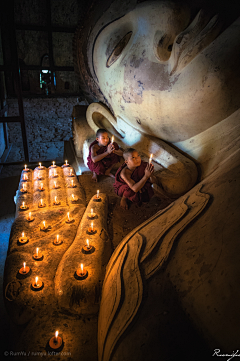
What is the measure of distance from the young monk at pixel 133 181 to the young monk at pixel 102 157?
0.69 m

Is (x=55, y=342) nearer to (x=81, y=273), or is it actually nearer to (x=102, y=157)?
(x=81, y=273)

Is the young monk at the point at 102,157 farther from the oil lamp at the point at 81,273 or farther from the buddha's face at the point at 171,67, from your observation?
the oil lamp at the point at 81,273

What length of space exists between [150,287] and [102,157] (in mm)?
2320

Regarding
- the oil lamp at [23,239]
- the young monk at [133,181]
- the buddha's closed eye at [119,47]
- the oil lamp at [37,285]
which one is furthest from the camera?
the buddha's closed eye at [119,47]

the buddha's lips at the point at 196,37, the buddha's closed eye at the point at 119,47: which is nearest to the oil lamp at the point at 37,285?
the buddha's lips at the point at 196,37

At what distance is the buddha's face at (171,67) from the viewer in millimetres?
2402

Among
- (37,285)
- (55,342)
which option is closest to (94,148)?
(37,285)

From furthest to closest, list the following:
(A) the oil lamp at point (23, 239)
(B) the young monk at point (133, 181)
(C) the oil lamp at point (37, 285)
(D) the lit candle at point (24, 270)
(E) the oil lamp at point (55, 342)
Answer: (B) the young monk at point (133, 181)
(A) the oil lamp at point (23, 239)
(D) the lit candle at point (24, 270)
(C) the oil lamp at point (37, 285)
(E) the oil lamp at point (55, 342)

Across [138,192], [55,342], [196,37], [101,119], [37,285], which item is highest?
[101,119]

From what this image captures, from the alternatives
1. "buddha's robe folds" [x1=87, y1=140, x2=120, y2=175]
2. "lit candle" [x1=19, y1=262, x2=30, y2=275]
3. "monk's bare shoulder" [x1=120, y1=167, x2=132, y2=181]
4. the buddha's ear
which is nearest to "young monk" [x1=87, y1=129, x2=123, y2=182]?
"buddha's robe folds" [x1=87, y1=140, x2=120, y2=175]

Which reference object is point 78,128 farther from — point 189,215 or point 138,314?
point 138,314

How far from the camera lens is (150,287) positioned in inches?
52.7

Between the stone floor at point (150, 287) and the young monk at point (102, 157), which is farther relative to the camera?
the young monk at point (102, 157)

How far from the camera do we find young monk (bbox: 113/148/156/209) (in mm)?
2727
